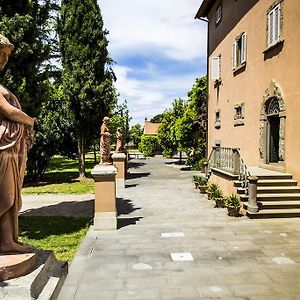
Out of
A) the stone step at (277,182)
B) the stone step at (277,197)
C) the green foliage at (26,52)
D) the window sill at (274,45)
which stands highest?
the window sill at (274,45)

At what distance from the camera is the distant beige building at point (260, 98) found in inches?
419

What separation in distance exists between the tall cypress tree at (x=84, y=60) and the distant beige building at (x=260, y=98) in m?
7.11

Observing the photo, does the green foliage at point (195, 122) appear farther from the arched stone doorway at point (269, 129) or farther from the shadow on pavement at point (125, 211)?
the shadow on pavement at point (125, 211)

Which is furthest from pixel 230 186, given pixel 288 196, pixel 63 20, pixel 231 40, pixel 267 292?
pixel 63 20

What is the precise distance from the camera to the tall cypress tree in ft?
62.6

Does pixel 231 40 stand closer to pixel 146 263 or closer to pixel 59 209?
pixel 59 209

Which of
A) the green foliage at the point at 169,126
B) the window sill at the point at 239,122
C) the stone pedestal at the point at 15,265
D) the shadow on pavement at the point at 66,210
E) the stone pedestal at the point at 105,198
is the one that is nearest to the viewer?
the stone pedestal at the point at 15,265

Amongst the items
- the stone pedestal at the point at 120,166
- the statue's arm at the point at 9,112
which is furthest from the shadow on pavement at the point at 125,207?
the statue's arm at the point at 9,112

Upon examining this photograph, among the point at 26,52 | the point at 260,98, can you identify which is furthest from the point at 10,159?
the point at 260,98

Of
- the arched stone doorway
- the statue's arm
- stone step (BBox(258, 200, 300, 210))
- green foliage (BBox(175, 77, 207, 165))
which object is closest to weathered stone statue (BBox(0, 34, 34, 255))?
the statue's arm

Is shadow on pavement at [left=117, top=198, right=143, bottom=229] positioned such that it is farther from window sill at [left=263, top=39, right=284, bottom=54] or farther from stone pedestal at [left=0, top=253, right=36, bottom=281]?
window sill at [left=263, top=39, right=284, bottom=54]

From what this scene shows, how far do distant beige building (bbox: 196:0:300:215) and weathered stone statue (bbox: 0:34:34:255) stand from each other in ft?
27.6

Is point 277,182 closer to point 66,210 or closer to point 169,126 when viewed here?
point 66,210

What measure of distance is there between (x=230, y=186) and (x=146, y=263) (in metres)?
6.43
